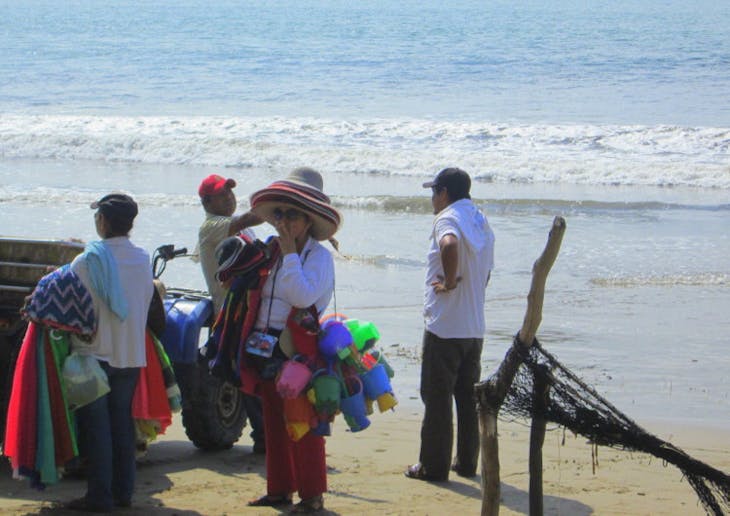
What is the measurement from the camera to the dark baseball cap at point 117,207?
4961mm

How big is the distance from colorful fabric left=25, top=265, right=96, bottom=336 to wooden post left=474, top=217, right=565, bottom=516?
1.70m

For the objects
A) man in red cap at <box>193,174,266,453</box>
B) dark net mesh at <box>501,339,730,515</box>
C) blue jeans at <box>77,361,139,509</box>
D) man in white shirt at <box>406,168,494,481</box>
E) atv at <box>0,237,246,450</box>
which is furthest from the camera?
man in red cap at <box>193,174,266,453</box>

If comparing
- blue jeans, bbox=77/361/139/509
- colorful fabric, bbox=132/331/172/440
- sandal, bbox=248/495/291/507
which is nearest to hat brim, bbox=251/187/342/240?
colorful fabric, bbox=132/331/172/440

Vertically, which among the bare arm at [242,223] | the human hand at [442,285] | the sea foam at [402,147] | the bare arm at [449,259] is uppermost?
the sea foam at [402,147]

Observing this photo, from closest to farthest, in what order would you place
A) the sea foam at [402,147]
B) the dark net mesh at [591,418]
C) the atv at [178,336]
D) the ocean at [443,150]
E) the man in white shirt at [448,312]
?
the dark net mesh at [591,418]
the atv at [178,336]
the man in white shirt at [448,312]
the ocean at [443,150]
the sea foam at [402,147]

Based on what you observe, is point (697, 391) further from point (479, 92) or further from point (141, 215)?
point (479, 92)

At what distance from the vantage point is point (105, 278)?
16.0 feet

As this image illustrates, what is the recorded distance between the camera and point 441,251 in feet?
19.1

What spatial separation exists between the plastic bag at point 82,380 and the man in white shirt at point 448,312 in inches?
71.3

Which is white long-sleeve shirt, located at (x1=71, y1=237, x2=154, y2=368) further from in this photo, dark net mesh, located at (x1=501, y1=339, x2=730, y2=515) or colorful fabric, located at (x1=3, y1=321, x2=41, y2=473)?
dark net mesh, located at (x1=501, y1=339, x2=730, y2=515)

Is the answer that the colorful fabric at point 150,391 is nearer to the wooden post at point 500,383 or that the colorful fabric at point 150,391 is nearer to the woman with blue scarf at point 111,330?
the woman with blue scarf at point 111,330

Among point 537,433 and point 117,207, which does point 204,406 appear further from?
point 537,433

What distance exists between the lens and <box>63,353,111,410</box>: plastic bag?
488 centimetres

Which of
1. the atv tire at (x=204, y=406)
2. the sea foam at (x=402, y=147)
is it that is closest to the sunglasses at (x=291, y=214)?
the atv tire at (x=204, y=406)
